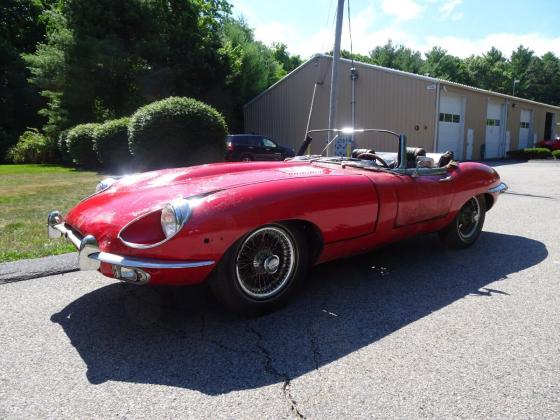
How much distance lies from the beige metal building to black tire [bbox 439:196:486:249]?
10773 mm

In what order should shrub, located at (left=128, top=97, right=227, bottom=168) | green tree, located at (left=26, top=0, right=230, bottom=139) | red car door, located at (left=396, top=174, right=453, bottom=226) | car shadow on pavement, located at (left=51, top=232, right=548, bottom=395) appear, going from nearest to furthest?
car shadow on pavement, located at (left=51, top=232, right=548, bottom=395)
red car door, located at (left=396, top=174, right=453, bottom=226)
shrub, located at (left=128, top=97, right=227, bottom=168)
green tree, located at (left=26, top=0, right=230, bottom=139)

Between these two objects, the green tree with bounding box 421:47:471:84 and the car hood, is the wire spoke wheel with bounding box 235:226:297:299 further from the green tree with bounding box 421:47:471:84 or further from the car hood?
the green tree with bounding box 421:47:471:84

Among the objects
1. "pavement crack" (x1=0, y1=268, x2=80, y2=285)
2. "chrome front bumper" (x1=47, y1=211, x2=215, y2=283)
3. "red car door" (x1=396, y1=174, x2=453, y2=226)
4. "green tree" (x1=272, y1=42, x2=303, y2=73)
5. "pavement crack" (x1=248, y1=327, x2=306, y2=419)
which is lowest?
"pavement crack" (x1=248, y1=327, x2=306, y2=419)

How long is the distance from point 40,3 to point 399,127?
2993 cm

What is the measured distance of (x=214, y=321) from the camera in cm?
278

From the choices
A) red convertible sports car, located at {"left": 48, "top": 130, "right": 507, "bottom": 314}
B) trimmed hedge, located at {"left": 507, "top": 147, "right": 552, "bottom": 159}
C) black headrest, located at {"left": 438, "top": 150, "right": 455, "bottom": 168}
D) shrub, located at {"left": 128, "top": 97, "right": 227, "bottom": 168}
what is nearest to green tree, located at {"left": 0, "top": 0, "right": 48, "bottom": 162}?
shrub, located at {"left": 128, "top": 97, "right": 227, "bottom": 168}

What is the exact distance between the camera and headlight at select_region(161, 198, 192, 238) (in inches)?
96.7

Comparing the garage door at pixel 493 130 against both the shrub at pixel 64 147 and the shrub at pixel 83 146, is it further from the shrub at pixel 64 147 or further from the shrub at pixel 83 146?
the shrub at pixel 64 147

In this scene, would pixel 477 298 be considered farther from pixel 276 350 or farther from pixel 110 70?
pixel 110 70

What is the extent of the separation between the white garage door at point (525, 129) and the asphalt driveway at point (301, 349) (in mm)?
27197

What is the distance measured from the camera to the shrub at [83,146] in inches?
651

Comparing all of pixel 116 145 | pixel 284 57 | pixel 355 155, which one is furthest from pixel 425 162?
pixel 284 57

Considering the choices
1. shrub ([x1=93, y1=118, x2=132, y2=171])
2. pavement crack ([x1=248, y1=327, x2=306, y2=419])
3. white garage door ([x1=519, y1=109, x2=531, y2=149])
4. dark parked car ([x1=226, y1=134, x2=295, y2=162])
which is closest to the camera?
pavement crack ([x1=248, y1=327, x2=306, y2=419])

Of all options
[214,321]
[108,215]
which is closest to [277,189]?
[214,321]
